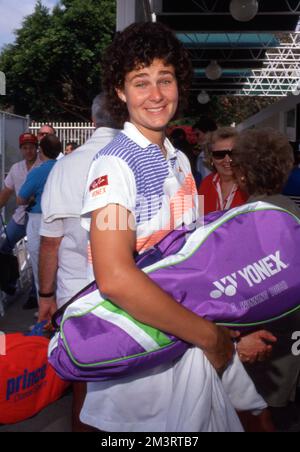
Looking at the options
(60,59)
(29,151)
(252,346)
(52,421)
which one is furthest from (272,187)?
(60,59)

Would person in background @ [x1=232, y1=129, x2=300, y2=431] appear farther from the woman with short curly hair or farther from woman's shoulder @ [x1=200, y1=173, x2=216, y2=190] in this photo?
woman's shoulder @ [x1=200, y1=173, x2=216, y2=190]

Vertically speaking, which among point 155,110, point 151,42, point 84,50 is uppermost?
point 84,50

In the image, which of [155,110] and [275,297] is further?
[155,110]

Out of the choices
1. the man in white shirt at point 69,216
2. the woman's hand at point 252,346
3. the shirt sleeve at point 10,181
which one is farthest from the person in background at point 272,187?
the shirt sleeve at point 10,181

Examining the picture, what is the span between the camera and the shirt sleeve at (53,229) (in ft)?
8.20

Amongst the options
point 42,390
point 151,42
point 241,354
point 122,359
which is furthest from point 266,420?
point 151,42

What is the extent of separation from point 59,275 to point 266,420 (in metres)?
1.20

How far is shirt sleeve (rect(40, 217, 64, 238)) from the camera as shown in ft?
8.20

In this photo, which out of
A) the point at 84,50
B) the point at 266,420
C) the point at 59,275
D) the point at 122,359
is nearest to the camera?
the point at 122,359

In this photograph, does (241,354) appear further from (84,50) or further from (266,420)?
(84,50)

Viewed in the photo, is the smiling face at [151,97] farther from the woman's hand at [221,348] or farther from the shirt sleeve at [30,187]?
the shirt sleeve at [30,187]

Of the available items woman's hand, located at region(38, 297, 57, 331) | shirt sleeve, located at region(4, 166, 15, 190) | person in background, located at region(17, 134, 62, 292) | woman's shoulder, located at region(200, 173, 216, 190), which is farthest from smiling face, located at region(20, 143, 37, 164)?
woman's hand, located at region(38, 297, 57, 331)

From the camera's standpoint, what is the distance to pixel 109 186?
4.20 ft
